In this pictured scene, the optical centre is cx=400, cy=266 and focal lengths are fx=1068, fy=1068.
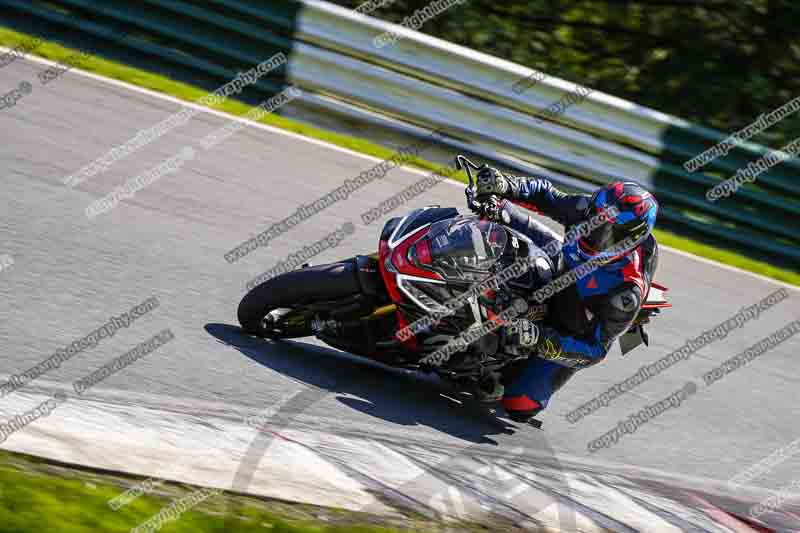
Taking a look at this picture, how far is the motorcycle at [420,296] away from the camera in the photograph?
17.3 ft

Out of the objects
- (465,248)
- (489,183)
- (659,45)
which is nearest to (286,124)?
(489,183)

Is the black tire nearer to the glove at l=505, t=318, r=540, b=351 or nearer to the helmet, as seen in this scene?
the glove at l=505, t=318, r=540, b=351

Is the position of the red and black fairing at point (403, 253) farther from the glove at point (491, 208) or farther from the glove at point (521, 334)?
the glove at point (521, 334)

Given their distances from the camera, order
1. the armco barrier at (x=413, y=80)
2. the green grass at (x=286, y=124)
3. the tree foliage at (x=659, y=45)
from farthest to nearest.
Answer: the tree foliage at (x=659, y=45) → the armco barrier at (x=413, y=80) → the green grass at (x=286, y=124)

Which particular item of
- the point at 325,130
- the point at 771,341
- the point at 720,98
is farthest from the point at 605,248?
the point at 720,98

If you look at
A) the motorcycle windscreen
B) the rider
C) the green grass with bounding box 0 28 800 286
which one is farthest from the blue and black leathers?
the green grass with bounding box 0 28 800 286

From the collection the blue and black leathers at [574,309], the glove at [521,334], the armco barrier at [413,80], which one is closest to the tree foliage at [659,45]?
the armco barrier at [413,80]

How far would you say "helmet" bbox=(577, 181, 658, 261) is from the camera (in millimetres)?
5512

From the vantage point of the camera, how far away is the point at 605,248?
18.5 ft

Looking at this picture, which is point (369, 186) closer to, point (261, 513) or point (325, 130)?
point (325, 130)

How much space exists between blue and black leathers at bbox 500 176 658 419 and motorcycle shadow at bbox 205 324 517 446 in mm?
283

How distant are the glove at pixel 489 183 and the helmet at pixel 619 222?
0.49 meters

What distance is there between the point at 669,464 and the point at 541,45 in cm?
1005

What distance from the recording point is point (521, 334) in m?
5.48
